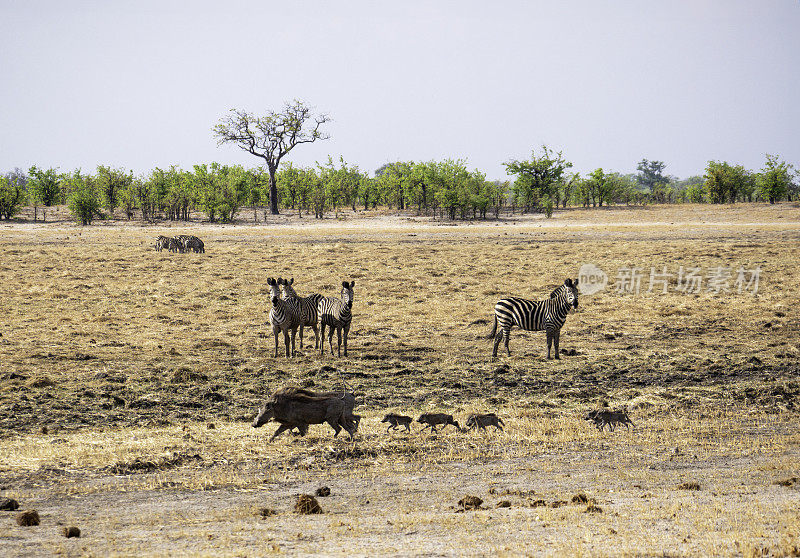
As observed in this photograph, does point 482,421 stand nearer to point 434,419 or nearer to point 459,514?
point 434,419

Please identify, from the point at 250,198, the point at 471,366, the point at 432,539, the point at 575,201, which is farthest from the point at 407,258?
the point at 575,201

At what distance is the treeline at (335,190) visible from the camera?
79.2m

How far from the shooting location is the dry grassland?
29.4 ft

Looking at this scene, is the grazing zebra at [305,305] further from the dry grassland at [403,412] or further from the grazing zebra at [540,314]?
the grazing zebra at [540,314]

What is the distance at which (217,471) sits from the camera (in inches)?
456

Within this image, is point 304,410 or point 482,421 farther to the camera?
point 482,421

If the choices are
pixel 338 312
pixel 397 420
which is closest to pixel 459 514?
pixel 397 420

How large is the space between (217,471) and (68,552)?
11.7 ft

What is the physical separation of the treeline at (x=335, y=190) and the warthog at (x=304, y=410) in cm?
6596

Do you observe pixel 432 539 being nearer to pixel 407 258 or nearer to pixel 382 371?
pixel 382 371

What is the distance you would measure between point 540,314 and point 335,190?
235ft

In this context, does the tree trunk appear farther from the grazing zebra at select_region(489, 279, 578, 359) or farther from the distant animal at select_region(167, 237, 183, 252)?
the grazing zebra at select_region(489, 279, 578, 359)

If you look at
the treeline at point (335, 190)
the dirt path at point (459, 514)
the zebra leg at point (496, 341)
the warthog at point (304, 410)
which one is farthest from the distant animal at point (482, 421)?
the treeline at point (335, 190)

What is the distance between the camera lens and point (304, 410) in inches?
492
